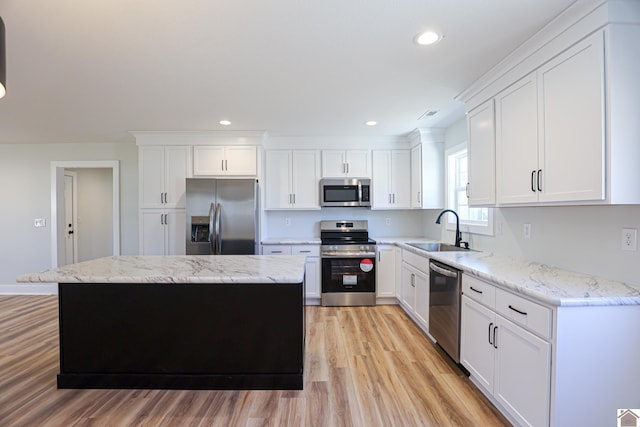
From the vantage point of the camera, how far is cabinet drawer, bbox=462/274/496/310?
1.86 m

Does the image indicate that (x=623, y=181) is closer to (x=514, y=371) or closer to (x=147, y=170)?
(x=514, y=371)

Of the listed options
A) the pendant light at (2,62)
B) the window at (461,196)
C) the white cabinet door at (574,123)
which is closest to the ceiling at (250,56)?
the white cabinet door at (574,123)

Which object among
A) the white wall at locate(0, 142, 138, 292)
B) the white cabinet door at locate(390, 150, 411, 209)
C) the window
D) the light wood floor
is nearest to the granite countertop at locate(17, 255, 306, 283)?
the light wood floor

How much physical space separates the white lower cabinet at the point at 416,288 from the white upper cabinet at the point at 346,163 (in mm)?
1311

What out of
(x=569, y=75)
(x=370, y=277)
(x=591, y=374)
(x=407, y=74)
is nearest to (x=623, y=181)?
(x=569, y=75)

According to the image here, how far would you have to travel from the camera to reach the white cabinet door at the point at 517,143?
1905 millimetres

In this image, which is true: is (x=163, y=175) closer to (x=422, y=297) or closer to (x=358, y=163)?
(x=358, y=163)

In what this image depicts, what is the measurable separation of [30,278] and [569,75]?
3.38 m

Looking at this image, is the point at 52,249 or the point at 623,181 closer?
the point at 623,181

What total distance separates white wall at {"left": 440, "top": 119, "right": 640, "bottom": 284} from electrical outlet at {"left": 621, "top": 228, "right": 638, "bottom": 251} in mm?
22

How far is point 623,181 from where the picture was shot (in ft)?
4.72

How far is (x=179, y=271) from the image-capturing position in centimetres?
205

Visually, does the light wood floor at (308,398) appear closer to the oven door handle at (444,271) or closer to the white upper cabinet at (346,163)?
the oven door handle at (444,271)

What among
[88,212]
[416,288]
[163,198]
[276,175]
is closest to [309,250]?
[276,175]
